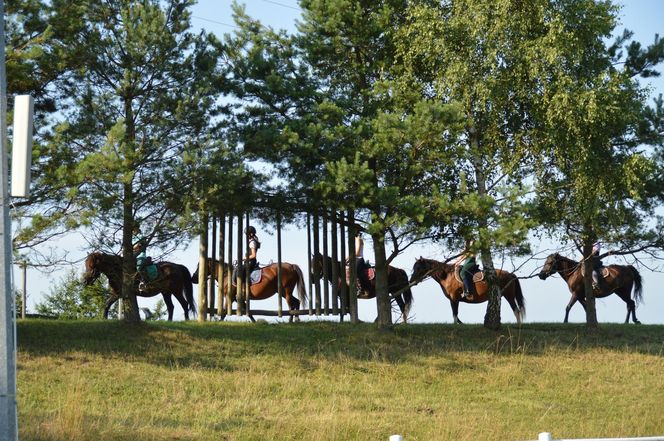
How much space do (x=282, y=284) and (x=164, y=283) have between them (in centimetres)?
353

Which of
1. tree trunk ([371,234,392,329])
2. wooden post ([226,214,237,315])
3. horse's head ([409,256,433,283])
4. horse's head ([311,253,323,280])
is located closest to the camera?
tree trunk ([371,234,392,329])

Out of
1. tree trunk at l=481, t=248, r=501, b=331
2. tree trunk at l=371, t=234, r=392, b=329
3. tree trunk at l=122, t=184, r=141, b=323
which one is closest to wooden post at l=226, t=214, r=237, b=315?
tree trunk at l=122, t=184, r=141, b=323

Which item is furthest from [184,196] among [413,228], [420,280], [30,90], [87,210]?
[420,280]

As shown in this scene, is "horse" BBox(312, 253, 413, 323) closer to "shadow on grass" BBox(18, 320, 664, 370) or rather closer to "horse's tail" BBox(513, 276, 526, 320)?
→ "shadow on grass" BBox(18, 320, 664, 370)

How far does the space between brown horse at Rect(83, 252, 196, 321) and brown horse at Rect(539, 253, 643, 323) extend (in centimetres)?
1112

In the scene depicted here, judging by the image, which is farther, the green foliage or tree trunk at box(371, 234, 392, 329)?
the green foliage

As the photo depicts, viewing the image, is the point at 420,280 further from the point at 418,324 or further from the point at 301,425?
the point at 301,425

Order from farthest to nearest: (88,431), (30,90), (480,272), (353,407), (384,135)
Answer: (480,272)
(384,135)
(30,90)
(353,407)
(88,431)

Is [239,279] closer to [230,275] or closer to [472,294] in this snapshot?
[230,275]

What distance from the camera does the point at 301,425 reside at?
51.3ft

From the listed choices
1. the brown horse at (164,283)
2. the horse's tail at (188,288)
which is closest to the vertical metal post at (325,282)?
the brown horse at (164,283)

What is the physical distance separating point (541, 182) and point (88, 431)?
1608 cm

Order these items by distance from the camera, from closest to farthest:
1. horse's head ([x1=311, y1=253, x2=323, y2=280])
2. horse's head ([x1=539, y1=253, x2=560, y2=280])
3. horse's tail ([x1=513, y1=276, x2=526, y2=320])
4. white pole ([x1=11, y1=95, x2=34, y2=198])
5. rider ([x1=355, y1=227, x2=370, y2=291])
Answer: white pole ([x1=11, y1=95, x2=34, y2=198]) → horse's head ([x1=311, y1=253, x2=323, y2=280]) → rider ([x1=355, y1=227, x2=370, y2=291]) → horse's head ([x1=539, y1=253, x2=560, y2=280]) → horse's tail ([x1=513, y1=276, x2=526, y2=320])

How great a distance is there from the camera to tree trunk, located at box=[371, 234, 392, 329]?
83.4ft
